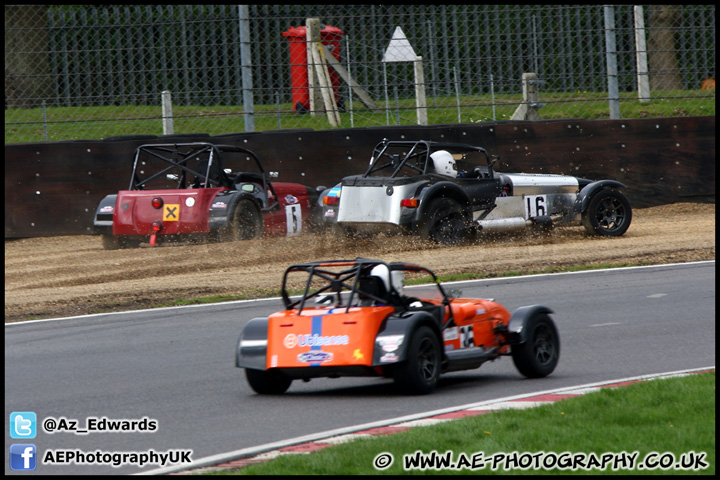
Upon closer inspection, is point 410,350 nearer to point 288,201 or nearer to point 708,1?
point 288,201

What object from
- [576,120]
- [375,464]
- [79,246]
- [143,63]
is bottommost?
[375,464]

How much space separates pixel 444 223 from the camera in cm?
1407

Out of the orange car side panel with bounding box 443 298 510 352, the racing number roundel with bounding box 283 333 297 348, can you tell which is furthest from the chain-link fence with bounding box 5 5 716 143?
the racing number roundel with bounding box 283 333 297 348

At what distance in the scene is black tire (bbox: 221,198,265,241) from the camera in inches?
561

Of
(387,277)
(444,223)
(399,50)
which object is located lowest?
(387,277)

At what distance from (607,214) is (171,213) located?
19.7ft

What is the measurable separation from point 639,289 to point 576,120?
21.4 ft

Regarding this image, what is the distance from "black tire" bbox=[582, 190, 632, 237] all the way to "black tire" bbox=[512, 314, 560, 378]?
24.8 ft

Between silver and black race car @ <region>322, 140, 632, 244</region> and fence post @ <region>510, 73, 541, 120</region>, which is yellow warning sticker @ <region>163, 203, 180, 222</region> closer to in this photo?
silver and black race car @ <region>322, 140, 632, 244</region>

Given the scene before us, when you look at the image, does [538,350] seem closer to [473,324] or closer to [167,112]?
[473,324]

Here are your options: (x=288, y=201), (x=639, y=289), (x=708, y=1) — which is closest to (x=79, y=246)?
(x=288, y=201)

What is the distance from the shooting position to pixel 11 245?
52.2 feet

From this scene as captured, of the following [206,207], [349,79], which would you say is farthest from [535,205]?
[206,207]

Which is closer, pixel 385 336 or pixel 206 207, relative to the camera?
pixel 385 336
